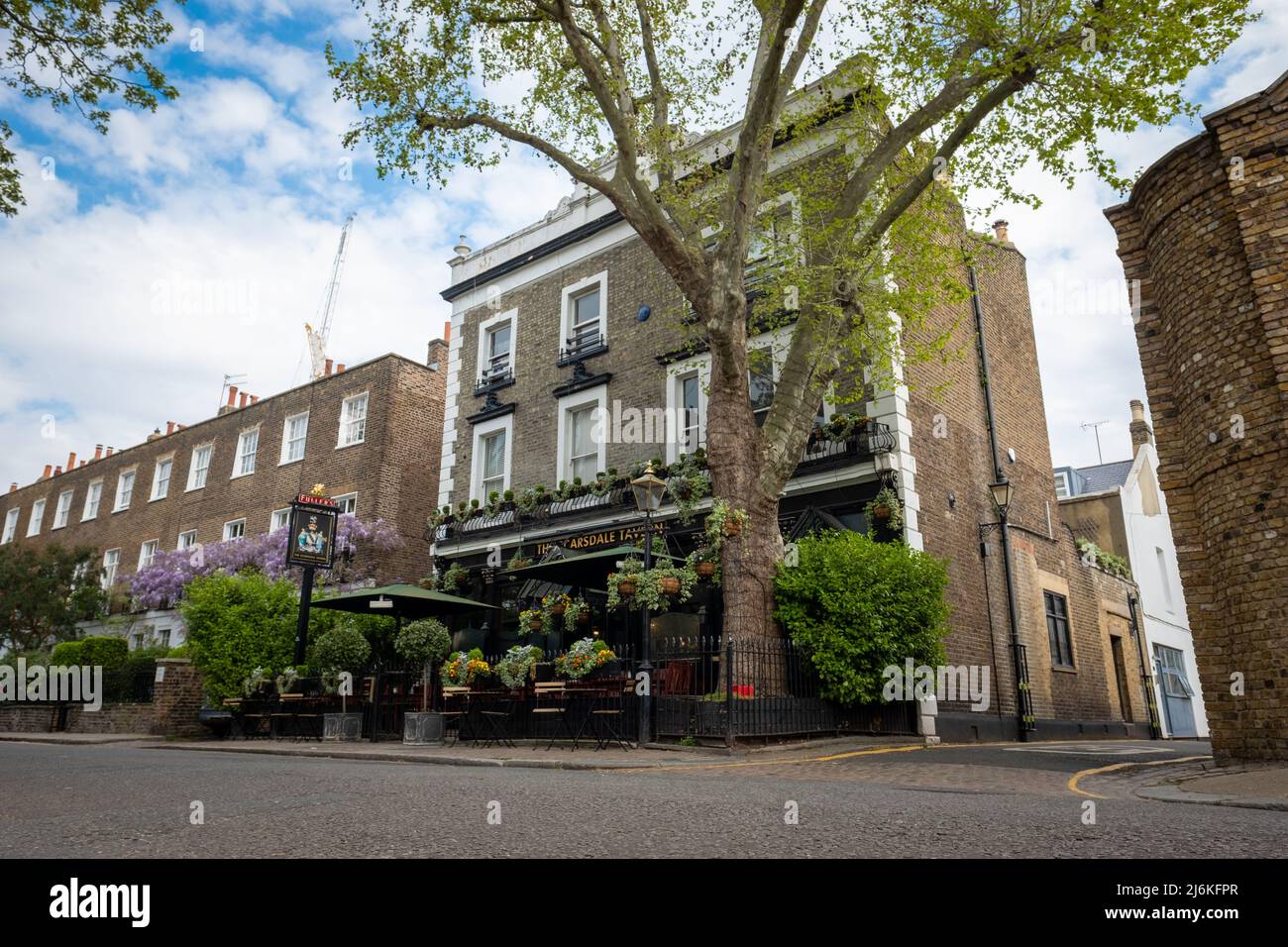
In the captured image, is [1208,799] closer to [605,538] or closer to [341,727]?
[605,538]

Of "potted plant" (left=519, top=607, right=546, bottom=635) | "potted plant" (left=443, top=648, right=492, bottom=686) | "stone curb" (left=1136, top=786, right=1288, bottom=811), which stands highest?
"potted plant" (left=519, top=607, right=546, bottom=635)

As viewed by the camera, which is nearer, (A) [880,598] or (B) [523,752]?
(B) [523,752]

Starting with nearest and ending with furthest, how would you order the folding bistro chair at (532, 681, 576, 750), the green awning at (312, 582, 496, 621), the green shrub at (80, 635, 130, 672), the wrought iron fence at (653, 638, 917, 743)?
the wrought iron fence at (653, 638, 917, 743)
the folding bistro chair at (532, 681, 576, 750)
the green awning at (312, 582, 496, 621)
the green shrub at (80, 635, 130, 672)

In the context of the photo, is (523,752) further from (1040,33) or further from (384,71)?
(1040,33)

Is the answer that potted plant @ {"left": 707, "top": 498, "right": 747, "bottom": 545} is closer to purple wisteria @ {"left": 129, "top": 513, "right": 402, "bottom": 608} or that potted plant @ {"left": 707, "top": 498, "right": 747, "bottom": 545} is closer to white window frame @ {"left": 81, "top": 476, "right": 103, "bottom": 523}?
purple wisteria @ {"left": 129, "top": 513, "right": 402, "bottom": 608}

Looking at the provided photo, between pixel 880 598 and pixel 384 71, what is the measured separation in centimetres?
1112

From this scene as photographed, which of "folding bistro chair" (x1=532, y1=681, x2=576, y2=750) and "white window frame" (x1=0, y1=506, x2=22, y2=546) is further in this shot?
"white window frame" (x1=0, y1=506, x2=22, y2=546)

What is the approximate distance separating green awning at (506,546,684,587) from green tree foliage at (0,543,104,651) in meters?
21.7

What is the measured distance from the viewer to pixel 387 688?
16.2 meters

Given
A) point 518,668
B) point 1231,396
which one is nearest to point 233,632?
point 518,668

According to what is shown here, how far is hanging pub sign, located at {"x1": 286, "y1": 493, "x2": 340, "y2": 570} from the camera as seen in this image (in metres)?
17.1

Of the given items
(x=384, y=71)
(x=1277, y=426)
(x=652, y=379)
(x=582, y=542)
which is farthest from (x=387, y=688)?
(x=1277, y=426)

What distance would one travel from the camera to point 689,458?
1695cm

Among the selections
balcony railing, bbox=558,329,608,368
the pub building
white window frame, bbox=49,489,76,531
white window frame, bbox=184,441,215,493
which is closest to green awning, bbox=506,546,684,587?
the pub building
